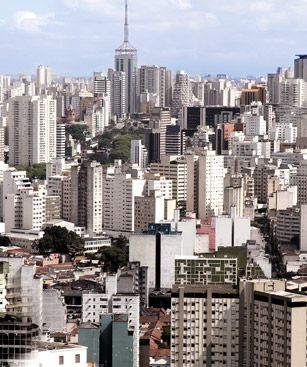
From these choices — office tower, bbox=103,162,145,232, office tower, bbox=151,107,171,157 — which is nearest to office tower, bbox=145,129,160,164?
office tower, bbox=151,107,171,157

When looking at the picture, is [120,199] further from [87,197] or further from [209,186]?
[209,186]

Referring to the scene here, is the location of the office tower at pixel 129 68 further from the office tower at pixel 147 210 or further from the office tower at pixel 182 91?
the office tower at pixel 147 210

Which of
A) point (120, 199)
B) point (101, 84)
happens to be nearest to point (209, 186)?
point (120, 199)

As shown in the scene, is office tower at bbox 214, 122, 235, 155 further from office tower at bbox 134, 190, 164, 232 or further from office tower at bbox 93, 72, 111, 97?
office tower at bbox 134, 190, 164, 232

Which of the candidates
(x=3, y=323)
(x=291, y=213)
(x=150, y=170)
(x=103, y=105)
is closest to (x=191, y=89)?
(x=103, y=105)

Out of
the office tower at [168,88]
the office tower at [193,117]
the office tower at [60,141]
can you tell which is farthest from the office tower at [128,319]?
the office tower at [168,88]
